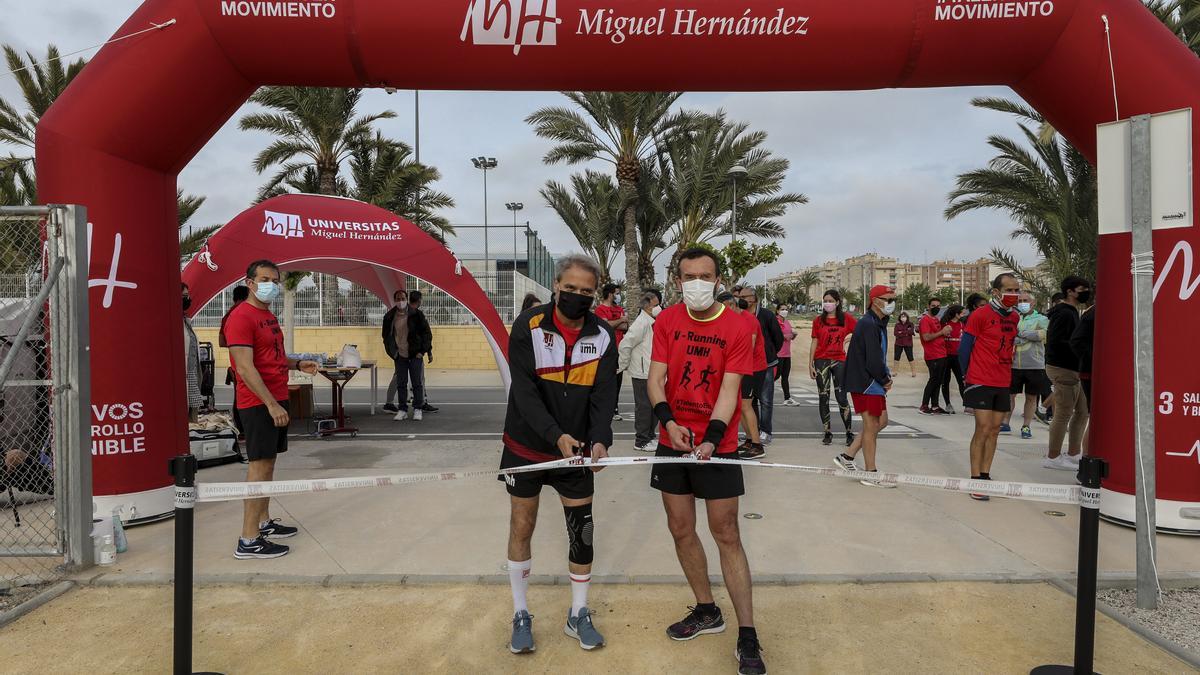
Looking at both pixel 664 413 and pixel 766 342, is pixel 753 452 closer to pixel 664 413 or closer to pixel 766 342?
pixel 766 342

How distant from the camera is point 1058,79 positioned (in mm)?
4801

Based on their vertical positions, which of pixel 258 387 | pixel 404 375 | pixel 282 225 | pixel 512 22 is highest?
pixel 512 22

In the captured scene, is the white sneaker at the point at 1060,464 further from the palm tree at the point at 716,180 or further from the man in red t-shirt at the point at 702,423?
the palm tree at the point at 716,180

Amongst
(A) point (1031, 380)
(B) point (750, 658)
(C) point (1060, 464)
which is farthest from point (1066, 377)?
(B) point (750, 658)

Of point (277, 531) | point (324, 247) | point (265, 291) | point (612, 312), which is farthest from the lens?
point (612, 312)

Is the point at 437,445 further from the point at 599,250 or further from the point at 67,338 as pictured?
the point at 599,250

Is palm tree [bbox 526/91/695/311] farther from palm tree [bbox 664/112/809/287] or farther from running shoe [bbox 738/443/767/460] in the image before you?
running shoe [bbox 738/443/767/460]

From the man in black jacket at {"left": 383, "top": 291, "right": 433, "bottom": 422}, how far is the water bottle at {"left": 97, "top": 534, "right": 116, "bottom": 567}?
6.30m

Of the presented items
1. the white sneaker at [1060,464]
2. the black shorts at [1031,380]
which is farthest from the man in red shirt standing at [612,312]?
the black shorts at [1031,380]

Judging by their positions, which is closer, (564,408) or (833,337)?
(564,408)

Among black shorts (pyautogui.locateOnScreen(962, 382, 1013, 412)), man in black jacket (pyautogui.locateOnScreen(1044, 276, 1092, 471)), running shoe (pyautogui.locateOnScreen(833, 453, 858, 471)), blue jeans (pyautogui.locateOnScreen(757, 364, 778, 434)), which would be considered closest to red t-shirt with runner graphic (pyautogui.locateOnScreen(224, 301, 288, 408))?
running shoe (pyautogui.locateOnScreen(833, 453, 858, 471))

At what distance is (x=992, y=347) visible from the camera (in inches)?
231

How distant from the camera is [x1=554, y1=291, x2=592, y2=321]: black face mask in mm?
3207

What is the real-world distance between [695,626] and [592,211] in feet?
72.1
